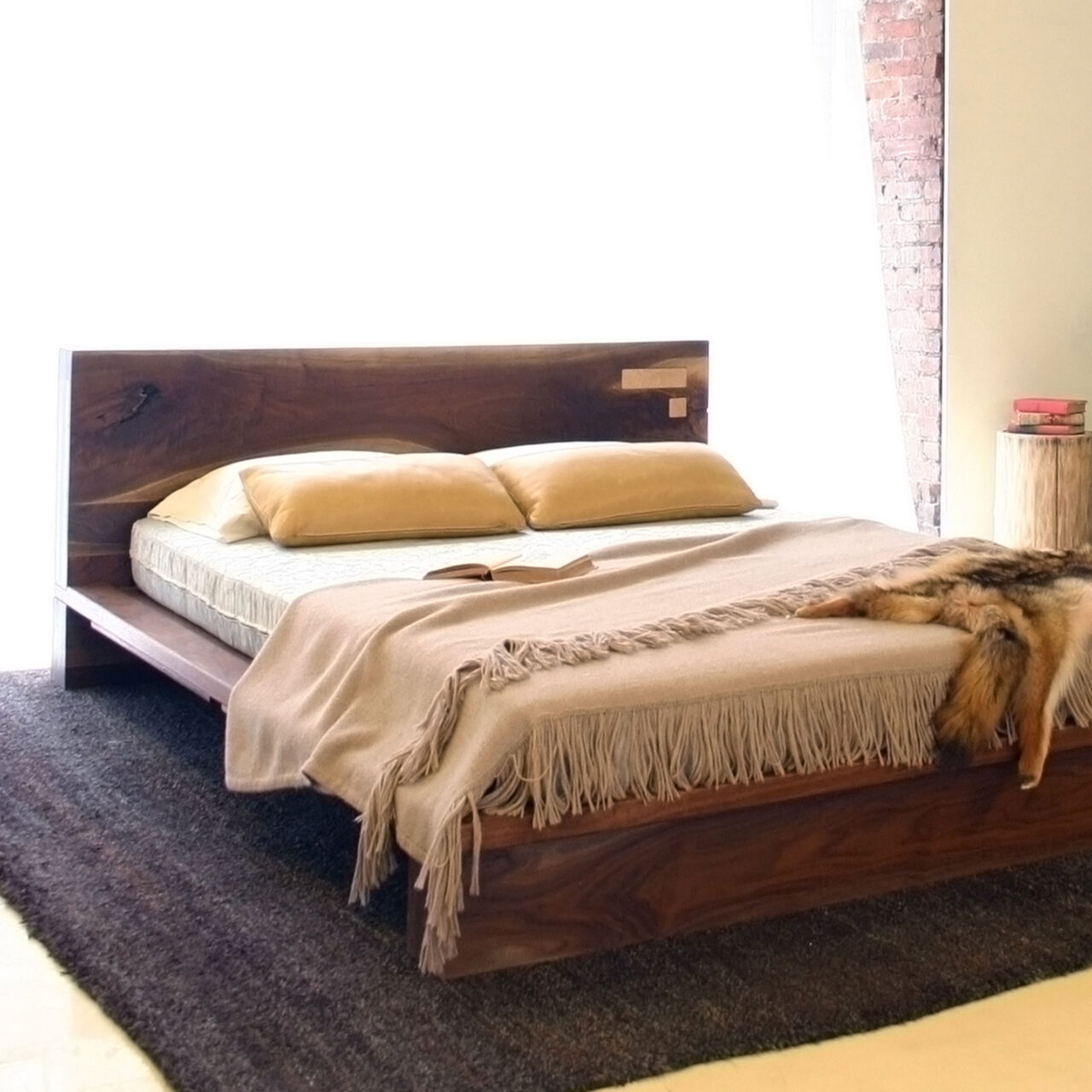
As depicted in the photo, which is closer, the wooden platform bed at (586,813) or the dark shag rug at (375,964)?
the dark shag rug at (375,964)

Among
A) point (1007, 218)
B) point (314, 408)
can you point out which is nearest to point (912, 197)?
point (1007, 218)

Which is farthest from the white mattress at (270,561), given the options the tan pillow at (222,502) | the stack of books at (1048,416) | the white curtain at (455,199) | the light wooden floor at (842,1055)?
the stack of books at (1048,416)

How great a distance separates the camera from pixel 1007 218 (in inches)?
221

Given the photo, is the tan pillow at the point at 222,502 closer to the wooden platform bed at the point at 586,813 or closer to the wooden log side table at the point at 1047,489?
the wooden platform bed at the point at 586,813

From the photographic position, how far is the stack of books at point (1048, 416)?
555cm

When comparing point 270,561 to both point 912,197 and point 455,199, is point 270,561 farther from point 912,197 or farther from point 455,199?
point 912,197

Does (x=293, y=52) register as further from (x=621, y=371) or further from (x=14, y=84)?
(x=621, y=371)

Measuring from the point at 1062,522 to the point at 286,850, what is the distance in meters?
3.11

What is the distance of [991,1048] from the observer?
2523 mm

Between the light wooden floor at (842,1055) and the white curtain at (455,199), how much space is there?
2.17m

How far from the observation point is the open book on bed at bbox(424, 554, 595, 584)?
11.2 ft

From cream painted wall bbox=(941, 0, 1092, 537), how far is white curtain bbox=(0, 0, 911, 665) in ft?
0.77

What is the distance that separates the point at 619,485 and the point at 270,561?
38.1 inches

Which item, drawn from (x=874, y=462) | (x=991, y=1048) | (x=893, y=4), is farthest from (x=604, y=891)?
(x=893, y=4)
